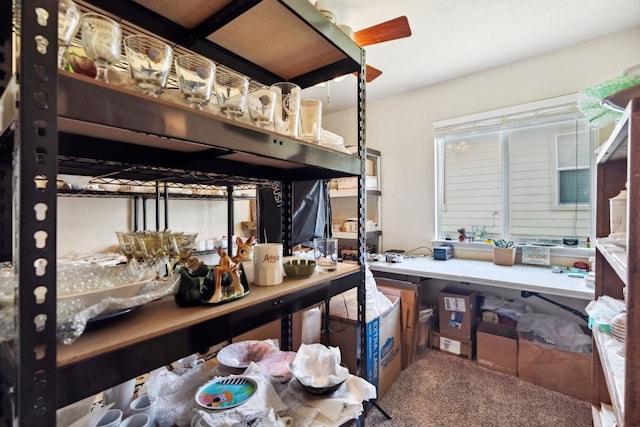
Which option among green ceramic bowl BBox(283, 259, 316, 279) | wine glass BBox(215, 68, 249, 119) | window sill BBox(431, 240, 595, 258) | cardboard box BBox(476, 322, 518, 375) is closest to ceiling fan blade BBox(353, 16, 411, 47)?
wine glass BBox(215, 68, 249, 119)

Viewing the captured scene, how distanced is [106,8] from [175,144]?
352 millimetres

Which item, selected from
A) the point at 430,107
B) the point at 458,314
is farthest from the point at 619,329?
the point at 430,107

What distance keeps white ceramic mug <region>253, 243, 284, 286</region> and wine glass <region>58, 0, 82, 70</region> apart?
55cm

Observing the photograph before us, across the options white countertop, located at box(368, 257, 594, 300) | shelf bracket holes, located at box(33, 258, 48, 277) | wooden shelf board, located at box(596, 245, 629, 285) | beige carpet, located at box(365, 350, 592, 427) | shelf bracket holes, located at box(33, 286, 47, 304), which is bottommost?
beige carpet, located at box(365, 350, 592, 427)

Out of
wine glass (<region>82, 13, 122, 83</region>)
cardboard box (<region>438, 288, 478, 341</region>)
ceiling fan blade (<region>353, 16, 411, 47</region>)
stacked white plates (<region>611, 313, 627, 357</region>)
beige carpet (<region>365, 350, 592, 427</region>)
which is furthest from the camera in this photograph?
cardboard box (<region>438, 288, 478, 341</region>)

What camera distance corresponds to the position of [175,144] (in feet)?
2.21

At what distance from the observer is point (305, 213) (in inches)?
99.4

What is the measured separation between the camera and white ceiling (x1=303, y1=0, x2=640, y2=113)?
5.89 feet

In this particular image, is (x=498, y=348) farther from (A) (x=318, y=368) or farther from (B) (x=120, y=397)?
(B) (x=120, y=397)

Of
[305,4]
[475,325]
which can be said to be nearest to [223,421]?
[305,4]

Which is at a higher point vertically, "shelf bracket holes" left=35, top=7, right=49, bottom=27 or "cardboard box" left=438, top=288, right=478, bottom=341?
"shelf bracket holes" left=35, top=7, right=49, bottom=27

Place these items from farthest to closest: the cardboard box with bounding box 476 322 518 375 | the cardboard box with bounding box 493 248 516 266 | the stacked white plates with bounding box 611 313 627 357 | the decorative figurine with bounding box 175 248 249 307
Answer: the cardboard box with bounding box 493 248 516 266 → the cardboard box with bounding box 476 322 518 375 → the stacked white plates with bounding box 611 313 627 357 → the decorative figurine with bounding box 175 248 249 307

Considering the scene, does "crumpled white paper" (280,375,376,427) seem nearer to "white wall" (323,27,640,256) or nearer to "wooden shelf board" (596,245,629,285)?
"wooden shelf board" (596,245,629,285)

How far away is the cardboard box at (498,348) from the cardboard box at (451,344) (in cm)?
8
